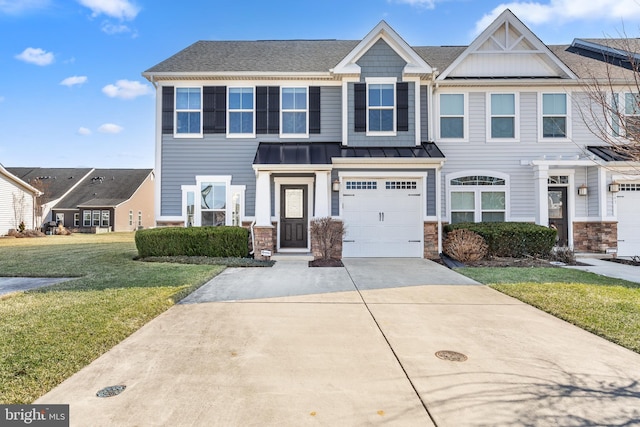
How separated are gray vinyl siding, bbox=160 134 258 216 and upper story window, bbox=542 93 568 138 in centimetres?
1020

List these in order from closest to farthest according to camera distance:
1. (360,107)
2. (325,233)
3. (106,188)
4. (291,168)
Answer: (325,233)
(291,168)
(360,107)
(106,188)

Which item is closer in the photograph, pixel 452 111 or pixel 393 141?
pixel 393 141

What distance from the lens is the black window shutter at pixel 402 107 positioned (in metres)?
12.2

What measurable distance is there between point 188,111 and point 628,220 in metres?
15.7

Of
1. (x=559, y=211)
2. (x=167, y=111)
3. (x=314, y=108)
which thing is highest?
(x=314, y=108)

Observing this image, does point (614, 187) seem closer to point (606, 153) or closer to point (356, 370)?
point (606, 153)

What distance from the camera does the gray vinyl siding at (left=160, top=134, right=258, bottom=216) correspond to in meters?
12.4

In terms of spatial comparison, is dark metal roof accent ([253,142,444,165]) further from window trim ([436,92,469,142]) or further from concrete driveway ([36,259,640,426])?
concrete driveway ([36,259,640,426])

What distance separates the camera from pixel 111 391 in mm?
3004

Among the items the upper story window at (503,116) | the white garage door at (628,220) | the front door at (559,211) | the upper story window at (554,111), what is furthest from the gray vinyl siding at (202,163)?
the white garage door at (628,220)

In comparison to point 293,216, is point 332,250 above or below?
below

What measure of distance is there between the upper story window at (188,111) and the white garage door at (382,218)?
565 centimetres

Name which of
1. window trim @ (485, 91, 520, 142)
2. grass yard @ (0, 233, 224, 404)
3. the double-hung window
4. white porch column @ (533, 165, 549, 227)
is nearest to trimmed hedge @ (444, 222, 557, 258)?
white porch column @ (533, 165, 549, 227)

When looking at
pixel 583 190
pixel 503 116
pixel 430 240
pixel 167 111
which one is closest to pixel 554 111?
pixel 503 116
